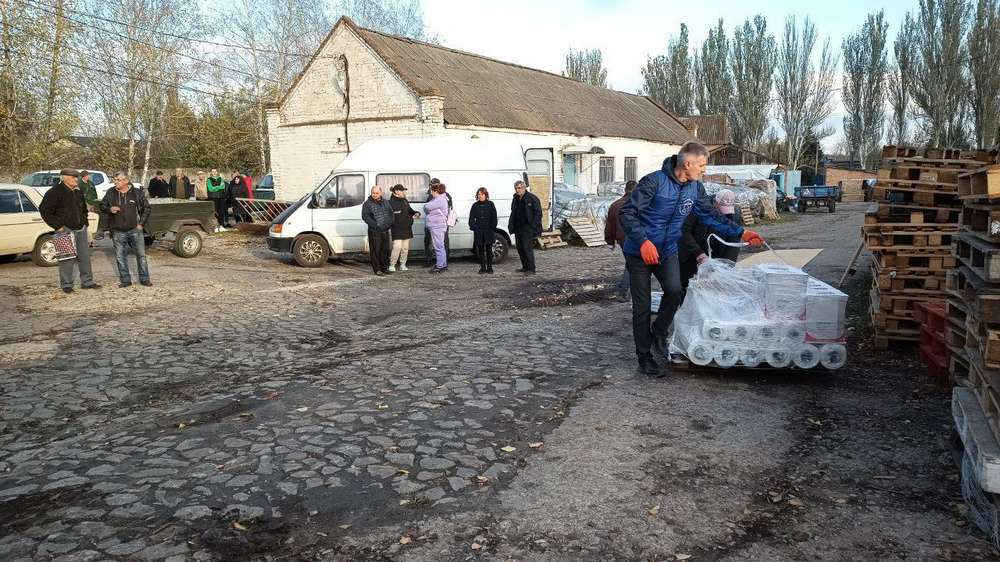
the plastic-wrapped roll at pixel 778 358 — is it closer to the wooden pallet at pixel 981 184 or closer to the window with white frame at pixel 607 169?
the wooden pallet at pixel 981 184

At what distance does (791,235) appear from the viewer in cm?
2286

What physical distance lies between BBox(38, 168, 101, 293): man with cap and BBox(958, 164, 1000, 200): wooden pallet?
36.6ft

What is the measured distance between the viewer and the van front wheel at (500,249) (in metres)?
15.0

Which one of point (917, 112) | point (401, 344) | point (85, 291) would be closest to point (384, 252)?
point (85, 291)

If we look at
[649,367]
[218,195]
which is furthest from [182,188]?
[649,367]

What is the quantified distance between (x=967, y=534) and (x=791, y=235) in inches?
823

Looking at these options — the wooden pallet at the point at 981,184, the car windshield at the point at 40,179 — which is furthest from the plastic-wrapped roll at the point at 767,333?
the car windshield at the point at 40,179

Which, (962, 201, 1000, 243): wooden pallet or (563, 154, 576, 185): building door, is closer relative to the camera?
(962, 201, 1000, 243): wooden pallet

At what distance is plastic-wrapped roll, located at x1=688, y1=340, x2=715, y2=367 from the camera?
230 inches

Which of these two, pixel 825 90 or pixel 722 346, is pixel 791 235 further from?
pixel 825 90

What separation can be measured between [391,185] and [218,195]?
33.2 ft

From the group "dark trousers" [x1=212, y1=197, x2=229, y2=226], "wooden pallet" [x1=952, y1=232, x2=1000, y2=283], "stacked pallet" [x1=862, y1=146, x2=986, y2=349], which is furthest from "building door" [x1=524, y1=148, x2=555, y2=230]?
"wooden pallet" [x1=952, y1=232, x2=1000, y2=283]

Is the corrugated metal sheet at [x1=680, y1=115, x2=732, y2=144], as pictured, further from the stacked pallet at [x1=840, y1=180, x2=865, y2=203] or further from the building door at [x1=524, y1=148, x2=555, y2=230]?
the building door at [x1=524, y1=148, x2=555, y2=230]

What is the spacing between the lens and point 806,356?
5.78 meters
